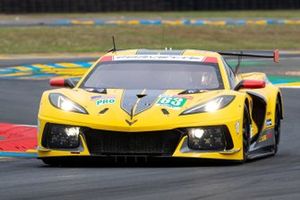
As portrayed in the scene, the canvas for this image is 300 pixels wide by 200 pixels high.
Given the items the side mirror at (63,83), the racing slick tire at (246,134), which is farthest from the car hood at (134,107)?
the side mirror at (63,83)

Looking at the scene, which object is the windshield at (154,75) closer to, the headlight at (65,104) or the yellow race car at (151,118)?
the yellow race car at (151,118)

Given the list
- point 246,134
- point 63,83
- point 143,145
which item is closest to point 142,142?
point 143,145

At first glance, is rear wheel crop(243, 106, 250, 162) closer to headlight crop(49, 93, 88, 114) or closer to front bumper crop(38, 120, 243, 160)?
front bumper crop(38, 120, 243, 160)

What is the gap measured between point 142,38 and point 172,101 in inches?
1155

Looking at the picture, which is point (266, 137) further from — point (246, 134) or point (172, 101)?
point (172, 101)

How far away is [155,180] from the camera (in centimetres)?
834

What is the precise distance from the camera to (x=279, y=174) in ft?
29.0

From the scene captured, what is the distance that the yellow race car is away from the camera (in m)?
9.17

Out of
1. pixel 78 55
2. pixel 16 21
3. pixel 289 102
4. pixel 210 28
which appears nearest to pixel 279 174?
pixel 289 102

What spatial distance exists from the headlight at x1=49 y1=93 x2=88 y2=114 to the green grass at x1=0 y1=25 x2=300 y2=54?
23788mm

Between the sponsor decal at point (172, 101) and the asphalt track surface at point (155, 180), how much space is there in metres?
0.54

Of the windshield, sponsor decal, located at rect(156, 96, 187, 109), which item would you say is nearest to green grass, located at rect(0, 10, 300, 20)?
the windshield

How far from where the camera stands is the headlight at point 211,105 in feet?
30.5

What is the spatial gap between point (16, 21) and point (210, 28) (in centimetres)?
1134
